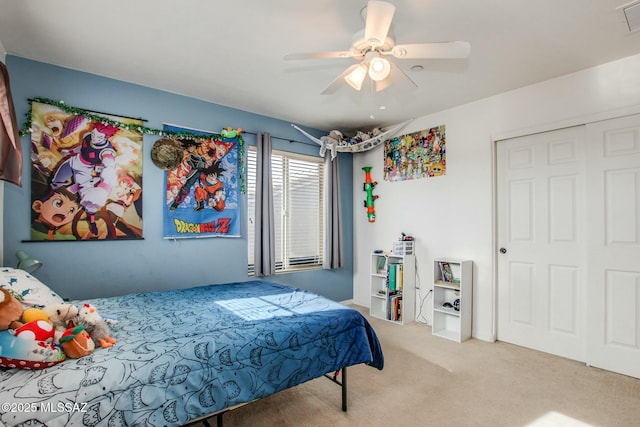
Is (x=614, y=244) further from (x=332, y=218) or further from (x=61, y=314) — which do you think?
(x=61, y=314)

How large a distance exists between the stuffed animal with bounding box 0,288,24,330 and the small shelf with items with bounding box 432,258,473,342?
3448mm

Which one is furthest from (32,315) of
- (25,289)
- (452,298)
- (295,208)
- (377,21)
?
(452,298)

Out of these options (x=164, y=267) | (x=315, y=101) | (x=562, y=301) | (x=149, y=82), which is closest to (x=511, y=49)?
(x=315, y=101)

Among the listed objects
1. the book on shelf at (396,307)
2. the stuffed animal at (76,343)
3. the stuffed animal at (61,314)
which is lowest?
the book on shelf at (396,307)

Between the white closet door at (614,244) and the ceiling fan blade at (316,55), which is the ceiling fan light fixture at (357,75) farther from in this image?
the white closet door at (614,244)

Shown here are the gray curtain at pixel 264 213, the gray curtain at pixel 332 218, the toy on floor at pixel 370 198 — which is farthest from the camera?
the toy on floor at pixel 370 198

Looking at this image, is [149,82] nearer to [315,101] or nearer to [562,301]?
[315,101]

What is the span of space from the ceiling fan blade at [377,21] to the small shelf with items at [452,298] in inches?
98.5

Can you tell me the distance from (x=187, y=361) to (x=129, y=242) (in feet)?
6.51

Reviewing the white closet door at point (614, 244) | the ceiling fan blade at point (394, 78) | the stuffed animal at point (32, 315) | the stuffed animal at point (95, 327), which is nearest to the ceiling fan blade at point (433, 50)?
the ceiling fan blade at point (394, 78)

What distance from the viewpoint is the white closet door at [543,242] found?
287cm

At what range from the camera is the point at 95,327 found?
1558 millimetres

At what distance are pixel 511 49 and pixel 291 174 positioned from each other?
2.70 m

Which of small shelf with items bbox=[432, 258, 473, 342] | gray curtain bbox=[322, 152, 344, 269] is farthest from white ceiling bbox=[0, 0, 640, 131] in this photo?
small shelf with items bbox=[432, 258, 473, 342]
